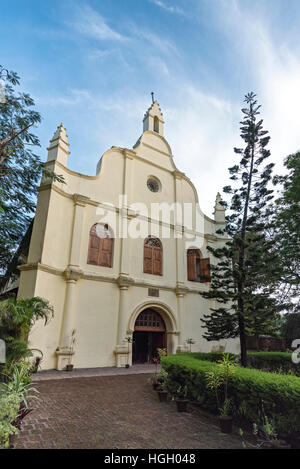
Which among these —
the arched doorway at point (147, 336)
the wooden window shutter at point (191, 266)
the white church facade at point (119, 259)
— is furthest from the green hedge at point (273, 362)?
the wooden window shutter at point (191, 266)

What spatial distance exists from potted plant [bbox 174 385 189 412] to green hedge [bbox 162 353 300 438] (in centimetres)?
19

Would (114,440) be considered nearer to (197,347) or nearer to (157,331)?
(157,331)

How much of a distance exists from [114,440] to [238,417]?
236 cm

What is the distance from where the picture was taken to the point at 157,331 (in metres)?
12.9

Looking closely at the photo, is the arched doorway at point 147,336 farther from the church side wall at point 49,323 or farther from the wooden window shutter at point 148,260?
the church side wall at point 49,323

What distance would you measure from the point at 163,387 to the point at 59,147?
10628mm

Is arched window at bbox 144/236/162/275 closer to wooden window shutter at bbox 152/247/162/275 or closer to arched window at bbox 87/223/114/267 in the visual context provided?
wooden window shutter at bbox 152/247/162/275

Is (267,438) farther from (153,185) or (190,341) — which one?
(153,185)

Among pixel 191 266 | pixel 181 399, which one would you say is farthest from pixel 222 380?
pixel 191 266

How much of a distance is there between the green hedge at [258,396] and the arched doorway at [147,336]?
6779 mm

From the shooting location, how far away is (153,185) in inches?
599

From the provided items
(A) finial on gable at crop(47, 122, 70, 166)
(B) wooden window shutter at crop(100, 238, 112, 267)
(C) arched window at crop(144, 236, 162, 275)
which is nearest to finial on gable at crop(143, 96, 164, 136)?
(A) finial on gable at crop(47, 122, 70, 166)

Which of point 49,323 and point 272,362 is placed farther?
point 272,362

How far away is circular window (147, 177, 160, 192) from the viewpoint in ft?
49.3
